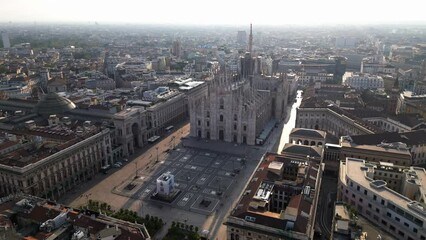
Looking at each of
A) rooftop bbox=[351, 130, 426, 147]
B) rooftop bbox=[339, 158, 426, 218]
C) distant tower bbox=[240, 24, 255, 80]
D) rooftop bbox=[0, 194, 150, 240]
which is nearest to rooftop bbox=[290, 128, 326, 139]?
rooftop bbox=[351, 130, 426, 147]

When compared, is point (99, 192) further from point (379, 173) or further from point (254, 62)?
point (254, 62)

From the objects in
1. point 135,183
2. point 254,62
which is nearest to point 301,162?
point 135,183

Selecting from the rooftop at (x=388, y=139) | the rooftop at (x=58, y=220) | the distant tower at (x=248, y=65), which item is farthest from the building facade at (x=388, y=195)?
the distant tower at (x=248, y=65)

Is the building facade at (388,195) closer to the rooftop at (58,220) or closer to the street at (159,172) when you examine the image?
the street at (159,172)

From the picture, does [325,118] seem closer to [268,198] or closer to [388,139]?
[388,139]

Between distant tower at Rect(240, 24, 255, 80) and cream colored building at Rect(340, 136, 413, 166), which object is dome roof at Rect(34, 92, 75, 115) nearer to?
distant tower at Rect(240, 24, 255, 80)
